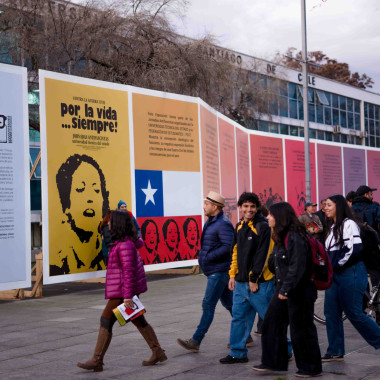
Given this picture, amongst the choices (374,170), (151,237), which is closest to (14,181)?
(151,237)

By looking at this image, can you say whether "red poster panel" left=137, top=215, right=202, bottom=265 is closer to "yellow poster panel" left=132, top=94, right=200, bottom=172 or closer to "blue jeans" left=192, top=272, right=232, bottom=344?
"yellow poster panel" left=132, top=94, right=200, bottom=172

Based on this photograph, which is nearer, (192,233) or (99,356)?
(99,356)

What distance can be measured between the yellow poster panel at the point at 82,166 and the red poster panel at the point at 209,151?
285 centimetres

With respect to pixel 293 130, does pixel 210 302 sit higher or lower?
lower

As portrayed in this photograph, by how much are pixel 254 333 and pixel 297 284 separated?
278 centimetres

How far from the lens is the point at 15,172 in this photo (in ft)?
39.0

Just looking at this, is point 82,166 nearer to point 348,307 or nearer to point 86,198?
point 86,198

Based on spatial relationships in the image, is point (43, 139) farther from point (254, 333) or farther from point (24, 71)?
point (254, 333)

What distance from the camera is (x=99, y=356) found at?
22.8 ft

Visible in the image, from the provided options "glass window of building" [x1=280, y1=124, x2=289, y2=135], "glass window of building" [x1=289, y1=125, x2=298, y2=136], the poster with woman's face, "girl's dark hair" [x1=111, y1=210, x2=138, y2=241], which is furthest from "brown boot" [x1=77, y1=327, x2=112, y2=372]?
"glass window of building" [x1=289, y1=125, x2=298, y2=136]

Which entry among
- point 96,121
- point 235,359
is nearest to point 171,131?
point 96,121

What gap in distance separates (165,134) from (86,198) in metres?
2.88

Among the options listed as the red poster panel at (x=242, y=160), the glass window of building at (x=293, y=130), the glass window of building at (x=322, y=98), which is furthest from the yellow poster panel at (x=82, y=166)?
the glass window of building at (x=322, y=98)

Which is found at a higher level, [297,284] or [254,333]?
[297,284]
